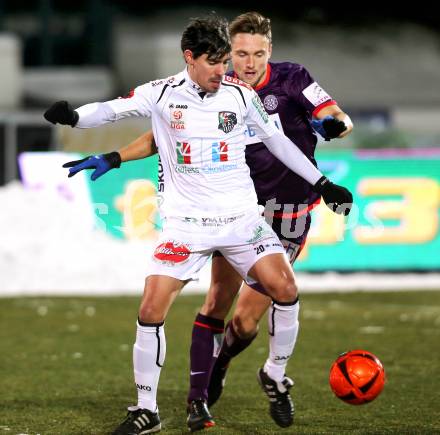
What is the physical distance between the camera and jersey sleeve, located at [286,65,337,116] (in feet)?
22.0

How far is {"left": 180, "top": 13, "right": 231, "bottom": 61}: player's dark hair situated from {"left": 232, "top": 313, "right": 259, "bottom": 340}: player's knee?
66.0 inches

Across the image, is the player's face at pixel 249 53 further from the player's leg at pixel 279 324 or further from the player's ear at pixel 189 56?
the player's leg at pixel 279 324

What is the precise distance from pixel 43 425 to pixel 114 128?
12.6m

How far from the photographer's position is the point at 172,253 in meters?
6.05

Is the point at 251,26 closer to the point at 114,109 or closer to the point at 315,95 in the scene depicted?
the point at 315,95

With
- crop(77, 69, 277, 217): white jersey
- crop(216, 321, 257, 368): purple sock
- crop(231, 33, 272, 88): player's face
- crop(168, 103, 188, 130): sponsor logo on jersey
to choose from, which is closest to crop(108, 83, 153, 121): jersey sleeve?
crop(77, 69, 277, 217): white jersey

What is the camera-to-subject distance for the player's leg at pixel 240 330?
6.88m

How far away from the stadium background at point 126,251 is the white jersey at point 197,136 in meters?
1.09

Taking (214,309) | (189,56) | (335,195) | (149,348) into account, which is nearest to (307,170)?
(335,195)

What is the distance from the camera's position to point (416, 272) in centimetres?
1491

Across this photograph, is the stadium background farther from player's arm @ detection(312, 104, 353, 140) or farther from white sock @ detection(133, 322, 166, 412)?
player's arm @ detection(312, 104, 353, 140)

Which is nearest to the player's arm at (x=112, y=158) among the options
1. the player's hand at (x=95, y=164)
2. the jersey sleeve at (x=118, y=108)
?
the player's hand at (x=95, y=164)

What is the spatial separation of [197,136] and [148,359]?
114 centimetres

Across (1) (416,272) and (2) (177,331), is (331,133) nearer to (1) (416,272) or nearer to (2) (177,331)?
(2) (177,331)
